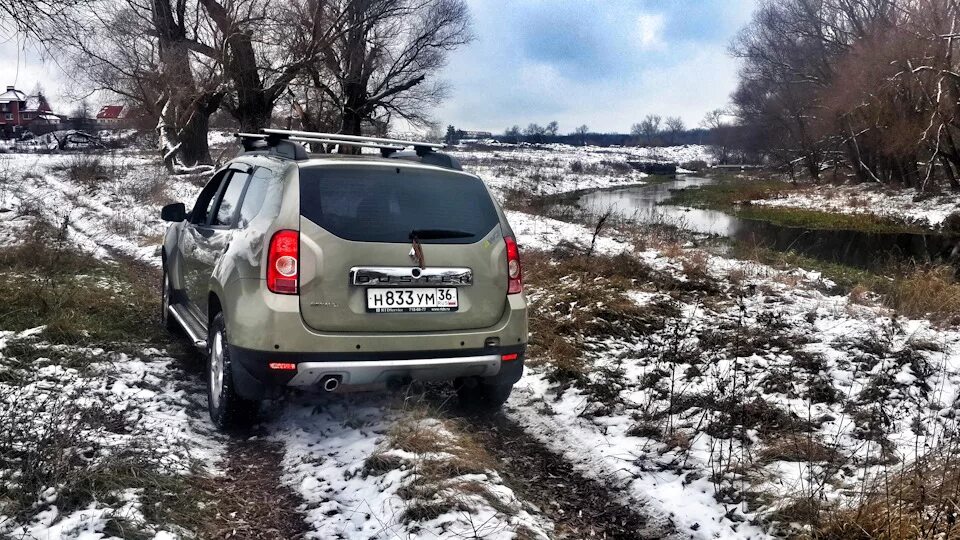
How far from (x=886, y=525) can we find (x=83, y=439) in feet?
12.8

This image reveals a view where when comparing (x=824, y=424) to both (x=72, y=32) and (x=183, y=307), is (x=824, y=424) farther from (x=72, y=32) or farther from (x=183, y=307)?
(x=72, y=32)

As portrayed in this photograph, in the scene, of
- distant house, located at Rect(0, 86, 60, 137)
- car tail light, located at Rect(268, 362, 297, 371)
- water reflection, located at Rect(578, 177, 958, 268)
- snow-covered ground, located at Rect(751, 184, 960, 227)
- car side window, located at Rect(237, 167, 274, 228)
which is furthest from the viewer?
distant house, located at Rect(0, 86, 60, 137)

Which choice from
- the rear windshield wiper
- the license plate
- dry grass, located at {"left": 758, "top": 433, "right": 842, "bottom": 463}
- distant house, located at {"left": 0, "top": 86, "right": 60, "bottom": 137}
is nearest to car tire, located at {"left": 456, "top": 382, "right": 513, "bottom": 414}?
the license plate

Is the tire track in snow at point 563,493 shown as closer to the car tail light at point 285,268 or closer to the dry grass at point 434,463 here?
the dry grass at point 434,463

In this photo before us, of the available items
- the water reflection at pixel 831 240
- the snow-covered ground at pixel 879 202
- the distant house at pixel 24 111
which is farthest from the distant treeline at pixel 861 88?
the distant house at pixel 24 111

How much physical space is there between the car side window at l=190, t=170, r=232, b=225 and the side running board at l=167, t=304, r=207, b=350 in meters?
0.76

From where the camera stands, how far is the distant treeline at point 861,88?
24438 millimetres

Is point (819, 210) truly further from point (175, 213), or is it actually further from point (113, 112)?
point (113, 112)

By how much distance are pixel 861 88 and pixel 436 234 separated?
2913 centimetres

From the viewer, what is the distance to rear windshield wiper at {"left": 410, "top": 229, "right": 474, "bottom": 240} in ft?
13.1

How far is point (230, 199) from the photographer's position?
4.88 metres

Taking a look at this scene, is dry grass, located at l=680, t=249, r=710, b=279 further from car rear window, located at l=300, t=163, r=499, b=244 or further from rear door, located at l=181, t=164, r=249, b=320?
rear door, located at l=181, t=164, r=249, b=320

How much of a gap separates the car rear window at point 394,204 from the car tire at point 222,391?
3.30 ft

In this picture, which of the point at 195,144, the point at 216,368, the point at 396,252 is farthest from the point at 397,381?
the point at 195,144
